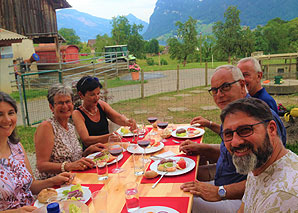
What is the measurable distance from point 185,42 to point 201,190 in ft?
132

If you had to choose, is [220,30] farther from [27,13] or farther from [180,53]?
[27,13]

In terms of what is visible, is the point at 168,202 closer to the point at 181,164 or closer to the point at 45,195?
the point at 181,164

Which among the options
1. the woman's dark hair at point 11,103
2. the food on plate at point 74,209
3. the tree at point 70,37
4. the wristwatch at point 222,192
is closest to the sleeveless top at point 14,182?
the woman's dark hair at point 11,103

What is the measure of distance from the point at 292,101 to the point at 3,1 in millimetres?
19244

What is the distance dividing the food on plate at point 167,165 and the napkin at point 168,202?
47cm

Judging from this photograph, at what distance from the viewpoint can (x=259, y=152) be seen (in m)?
1.46

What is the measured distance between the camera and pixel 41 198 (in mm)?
1934

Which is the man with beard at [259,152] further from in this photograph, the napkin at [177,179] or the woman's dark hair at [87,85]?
the woman's dark hair at [87,85]

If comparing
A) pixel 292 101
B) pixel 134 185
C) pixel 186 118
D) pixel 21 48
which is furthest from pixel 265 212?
pixel 21 48

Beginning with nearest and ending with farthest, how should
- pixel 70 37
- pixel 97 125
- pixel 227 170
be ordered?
pixel 227 170 < pixel 97 125 < pixel 70 37

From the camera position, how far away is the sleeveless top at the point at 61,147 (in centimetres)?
284

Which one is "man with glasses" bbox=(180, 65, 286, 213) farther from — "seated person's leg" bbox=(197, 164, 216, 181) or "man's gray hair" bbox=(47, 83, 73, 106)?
"man's gray hair" bbox=(47, 83, 73, 106)

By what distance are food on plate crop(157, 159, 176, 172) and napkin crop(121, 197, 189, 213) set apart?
1.54ft

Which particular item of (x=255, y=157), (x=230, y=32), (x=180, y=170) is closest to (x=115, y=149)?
(x=180, y=170)
